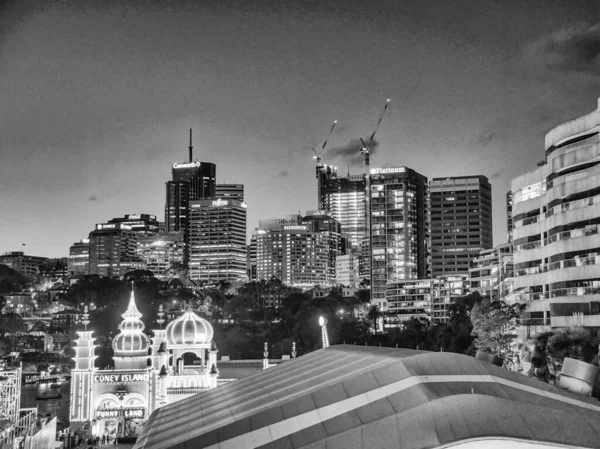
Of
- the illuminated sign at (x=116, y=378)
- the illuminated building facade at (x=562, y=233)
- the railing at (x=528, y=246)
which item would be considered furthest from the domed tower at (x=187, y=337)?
the railing at (x=528, y=246)

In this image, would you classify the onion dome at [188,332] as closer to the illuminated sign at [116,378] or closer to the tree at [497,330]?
the illuminated sign at [116,378]

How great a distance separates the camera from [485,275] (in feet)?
579

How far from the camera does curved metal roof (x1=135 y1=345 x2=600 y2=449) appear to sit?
Answer: 23.1m

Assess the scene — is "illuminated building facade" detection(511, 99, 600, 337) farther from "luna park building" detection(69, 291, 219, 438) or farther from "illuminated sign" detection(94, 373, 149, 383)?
"illuminated sign" detection(94, 373, 149, 383)

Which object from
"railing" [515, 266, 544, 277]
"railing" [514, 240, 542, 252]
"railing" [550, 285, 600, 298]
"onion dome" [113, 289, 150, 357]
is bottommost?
"onion dome" [113, 289, 150, 357]

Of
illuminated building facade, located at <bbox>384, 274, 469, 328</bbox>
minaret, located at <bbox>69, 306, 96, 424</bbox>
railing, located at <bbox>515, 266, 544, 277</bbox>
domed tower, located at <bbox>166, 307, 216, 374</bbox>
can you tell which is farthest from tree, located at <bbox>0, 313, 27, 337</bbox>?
railing, located at <bbox>515, 266, 544, 277</bbox>

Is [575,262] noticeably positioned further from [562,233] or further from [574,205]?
[574,205]

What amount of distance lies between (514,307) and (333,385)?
5638 centimetres

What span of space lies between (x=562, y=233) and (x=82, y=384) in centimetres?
4927

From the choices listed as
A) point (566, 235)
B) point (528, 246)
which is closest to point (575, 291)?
point (566, 235)

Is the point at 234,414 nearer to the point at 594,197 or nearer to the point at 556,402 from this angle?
the point at 556,402

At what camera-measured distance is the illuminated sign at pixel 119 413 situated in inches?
2729

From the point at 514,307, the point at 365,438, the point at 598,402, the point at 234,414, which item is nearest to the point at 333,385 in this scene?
the point at 365,438

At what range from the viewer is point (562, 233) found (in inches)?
2795
